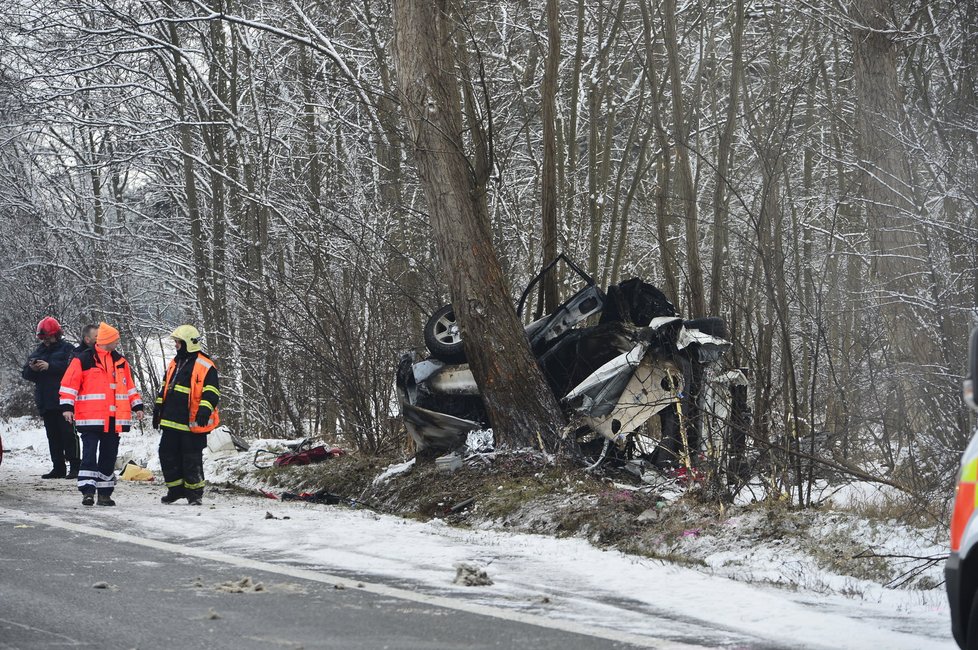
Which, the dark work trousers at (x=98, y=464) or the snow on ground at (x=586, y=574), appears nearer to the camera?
the snow on ground at (x=586, y=574)

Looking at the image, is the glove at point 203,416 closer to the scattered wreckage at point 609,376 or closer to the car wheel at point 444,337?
the scattered wreckage at point 609,376

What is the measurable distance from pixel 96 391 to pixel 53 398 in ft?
11.6

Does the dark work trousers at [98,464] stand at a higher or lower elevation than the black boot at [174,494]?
higher

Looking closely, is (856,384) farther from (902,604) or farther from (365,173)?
(365,173)

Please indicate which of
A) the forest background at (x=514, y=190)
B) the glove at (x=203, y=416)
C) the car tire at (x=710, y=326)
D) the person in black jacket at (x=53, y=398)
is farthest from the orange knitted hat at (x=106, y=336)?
the car tire at (x=710, y=326)

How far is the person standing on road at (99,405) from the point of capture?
10.5m

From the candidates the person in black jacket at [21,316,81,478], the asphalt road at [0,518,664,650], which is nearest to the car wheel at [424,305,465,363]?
the asphalt road at [0,518,664,650]

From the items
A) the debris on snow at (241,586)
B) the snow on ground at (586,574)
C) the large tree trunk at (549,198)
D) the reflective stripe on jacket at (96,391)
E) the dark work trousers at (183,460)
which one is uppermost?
the large tree trunk at (549,198)

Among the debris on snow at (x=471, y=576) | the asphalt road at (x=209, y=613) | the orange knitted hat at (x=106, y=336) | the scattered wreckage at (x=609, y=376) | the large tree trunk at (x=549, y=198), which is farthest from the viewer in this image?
the large tree trunk at (x=549, y=198)

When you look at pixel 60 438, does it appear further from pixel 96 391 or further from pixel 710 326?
pixel 710 326

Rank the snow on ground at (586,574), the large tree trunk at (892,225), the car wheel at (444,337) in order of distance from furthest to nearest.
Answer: the car wheel at (444,337)
the large tree trunk at (892,225)
the snow on ground at (586,574)

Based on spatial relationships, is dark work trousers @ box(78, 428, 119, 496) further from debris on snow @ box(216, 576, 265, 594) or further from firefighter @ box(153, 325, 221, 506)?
debris on snow @ box(216, 576, 265, 594)

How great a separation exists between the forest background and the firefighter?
2.61 metres

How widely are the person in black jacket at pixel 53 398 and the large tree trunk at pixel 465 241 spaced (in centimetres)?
591
